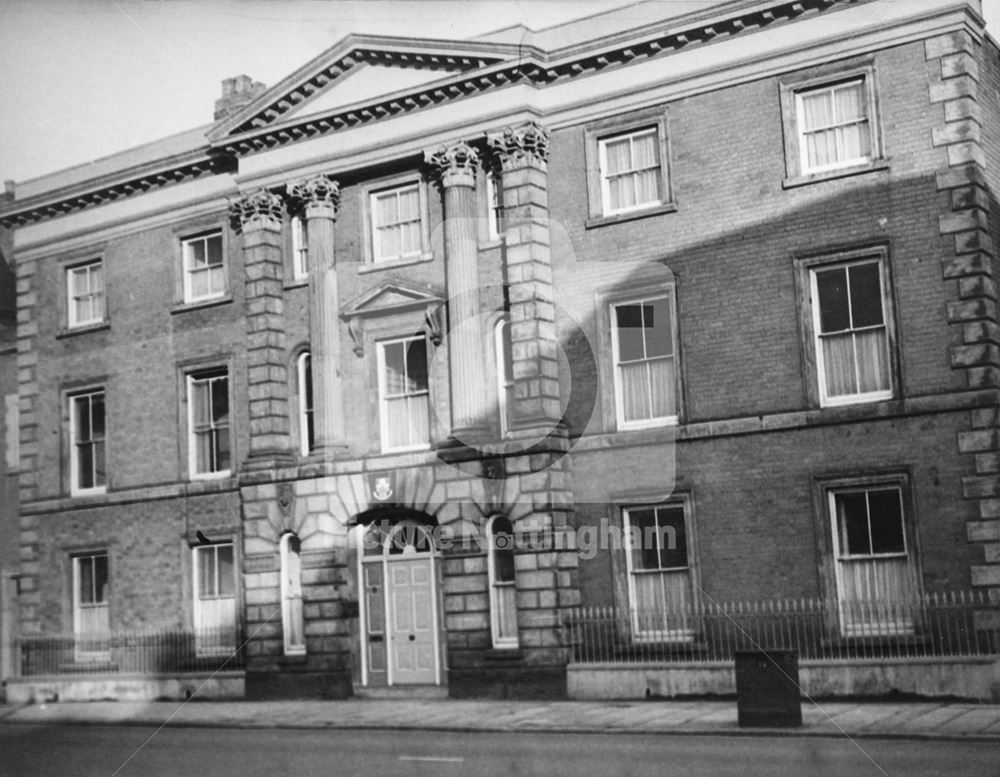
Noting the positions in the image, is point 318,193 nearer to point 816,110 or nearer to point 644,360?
point 644,360

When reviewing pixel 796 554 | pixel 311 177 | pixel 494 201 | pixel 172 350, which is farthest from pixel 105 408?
pixel 796 554

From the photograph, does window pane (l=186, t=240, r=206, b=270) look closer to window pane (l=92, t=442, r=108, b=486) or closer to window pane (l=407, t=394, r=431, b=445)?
window pane (l=92, t=442, r=108, b=486)

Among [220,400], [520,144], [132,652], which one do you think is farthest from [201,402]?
[520,144]

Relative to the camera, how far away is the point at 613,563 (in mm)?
22766

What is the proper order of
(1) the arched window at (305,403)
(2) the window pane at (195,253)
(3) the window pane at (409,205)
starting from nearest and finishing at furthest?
1. (3) the window pane at (409,205)
2. (1) the arched window at (305,403)
3. (2) the window pane at (195,253)

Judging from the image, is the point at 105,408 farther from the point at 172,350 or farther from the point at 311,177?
the point at 311,177

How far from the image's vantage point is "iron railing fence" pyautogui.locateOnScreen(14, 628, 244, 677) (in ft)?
87.4

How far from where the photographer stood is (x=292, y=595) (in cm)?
2588

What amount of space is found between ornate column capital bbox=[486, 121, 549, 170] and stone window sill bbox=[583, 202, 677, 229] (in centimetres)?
156

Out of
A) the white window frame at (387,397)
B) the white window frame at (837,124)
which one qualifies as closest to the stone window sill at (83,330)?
the white window frame at (387,397)

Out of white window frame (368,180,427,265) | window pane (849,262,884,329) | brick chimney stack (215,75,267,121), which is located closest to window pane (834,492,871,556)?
window pane (849,262,884,329)

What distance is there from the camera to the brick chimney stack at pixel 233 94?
90.3ft

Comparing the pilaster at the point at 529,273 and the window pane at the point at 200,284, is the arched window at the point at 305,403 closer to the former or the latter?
the window pane at the point at 200,284

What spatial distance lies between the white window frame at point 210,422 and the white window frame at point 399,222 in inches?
177
